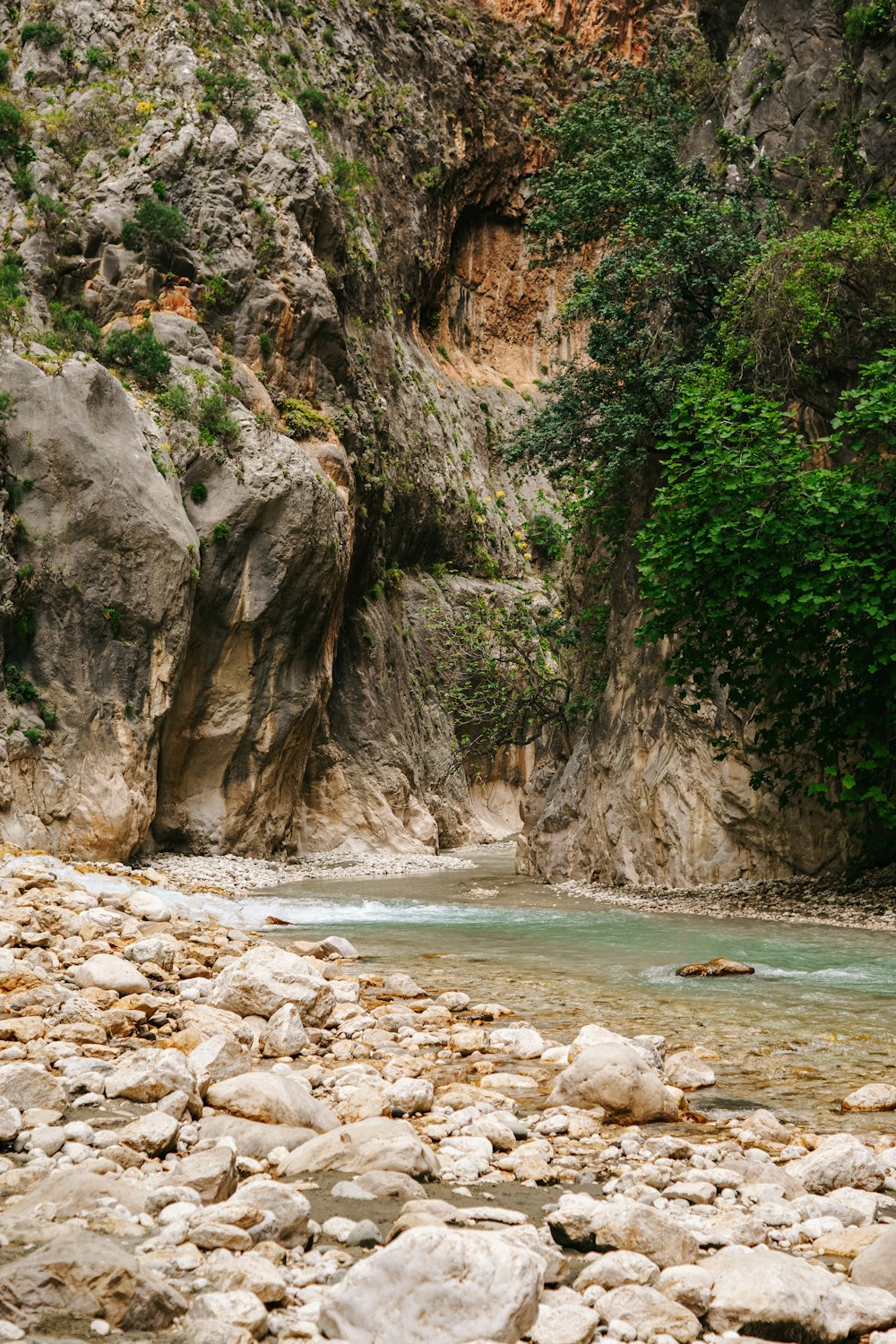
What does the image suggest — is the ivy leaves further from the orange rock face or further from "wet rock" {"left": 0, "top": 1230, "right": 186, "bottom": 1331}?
the orange rock face

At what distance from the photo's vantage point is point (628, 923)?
13.1m

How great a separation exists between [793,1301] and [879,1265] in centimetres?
42

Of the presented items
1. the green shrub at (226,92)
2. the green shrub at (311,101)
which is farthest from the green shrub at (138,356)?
the green shrub at (311,101)

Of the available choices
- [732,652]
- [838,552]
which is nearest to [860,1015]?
[838,552]

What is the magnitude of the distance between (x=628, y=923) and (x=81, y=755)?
1056cm

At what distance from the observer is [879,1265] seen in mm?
3117

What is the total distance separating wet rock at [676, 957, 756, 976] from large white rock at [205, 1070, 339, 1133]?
524 centimetres

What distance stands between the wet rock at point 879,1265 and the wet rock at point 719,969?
6066mm

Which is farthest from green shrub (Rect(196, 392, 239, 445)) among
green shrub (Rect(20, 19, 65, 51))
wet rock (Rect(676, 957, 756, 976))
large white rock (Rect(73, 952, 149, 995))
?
large white rock (Rect(73, 952, 149, 995))

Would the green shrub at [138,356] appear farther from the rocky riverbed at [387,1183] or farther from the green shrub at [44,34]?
the rocky riverbed at [387,1183]

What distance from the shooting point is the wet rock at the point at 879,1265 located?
3.08 meters

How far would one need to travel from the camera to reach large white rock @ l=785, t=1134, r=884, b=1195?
401 centimetres

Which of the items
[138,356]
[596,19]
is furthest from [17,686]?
[596,19]

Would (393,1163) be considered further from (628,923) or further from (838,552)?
(838,552)
